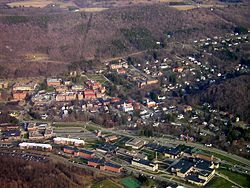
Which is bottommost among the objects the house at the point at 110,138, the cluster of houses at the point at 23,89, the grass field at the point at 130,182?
the grass field at the point at 130,182

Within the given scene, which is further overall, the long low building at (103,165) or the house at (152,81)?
the house at (152,81)

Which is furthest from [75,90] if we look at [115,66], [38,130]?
[38,130]

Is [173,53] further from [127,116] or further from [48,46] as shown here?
[127,116]

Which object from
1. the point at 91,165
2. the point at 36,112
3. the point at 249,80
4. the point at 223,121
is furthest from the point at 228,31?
Result: the point at 91,165

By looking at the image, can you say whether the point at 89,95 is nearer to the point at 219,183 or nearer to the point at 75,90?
the point at 75,90

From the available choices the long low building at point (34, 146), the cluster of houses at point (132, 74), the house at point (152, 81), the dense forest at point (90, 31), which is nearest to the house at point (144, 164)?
the long low building at point (34, 146)

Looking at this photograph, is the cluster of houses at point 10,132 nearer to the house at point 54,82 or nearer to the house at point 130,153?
the house at point 130,153

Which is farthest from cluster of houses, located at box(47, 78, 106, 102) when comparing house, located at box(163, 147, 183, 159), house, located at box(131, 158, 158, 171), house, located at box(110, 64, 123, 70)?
house, located at box(131, 158, 158, 171)
